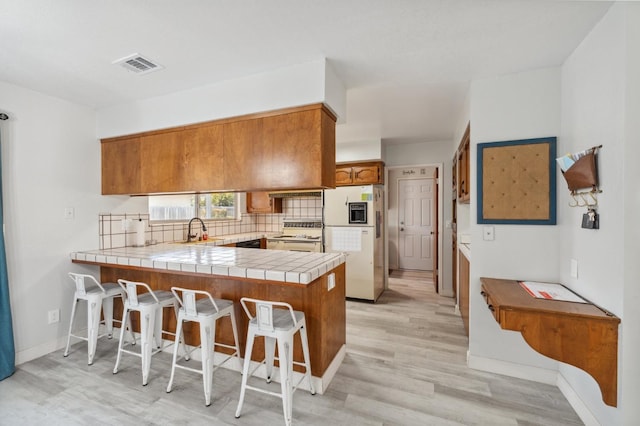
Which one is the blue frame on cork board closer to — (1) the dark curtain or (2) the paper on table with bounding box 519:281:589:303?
(2) the paper on table with bounding box 519:281:589:303

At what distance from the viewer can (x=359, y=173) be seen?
439cm

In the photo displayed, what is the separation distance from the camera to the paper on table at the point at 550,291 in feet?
6.07

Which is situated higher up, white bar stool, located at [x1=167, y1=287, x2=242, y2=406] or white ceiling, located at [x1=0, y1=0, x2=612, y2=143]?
white ceiling, located at [x1=0, y1=0, x2=612, y2=143]

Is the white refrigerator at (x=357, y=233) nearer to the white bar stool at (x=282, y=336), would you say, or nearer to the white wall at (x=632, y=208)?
the white bar stool at (x=282, y=336)

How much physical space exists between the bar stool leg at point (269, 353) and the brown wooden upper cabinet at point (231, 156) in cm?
119

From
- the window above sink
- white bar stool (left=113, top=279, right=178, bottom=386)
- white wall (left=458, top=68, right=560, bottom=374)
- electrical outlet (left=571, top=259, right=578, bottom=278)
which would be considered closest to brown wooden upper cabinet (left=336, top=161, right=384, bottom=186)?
the window above sink

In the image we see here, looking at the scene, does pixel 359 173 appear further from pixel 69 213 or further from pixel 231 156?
pixel 69 213

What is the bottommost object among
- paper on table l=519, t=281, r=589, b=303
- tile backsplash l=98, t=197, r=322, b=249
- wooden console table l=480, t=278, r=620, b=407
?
wooden console table l=480, t=278, r=620, b=407

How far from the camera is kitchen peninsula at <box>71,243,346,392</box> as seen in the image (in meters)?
2.02

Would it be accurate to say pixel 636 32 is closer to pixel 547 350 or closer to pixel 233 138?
pixel 547 350

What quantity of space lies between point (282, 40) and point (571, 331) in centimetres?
250

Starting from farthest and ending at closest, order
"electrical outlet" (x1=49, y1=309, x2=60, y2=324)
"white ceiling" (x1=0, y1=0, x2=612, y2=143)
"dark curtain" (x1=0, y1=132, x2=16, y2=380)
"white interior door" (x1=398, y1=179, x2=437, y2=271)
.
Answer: "white interior door" (x1=398, y1=179, x2=437, y2=271) → "electrical outlet" (x1=49, y1=309, x2=60, y2=324) → "dark curtain" (x1=0, y1=132, x2=16, y2=380) → "white ceiling" (x1=0, y1=0, x2=612, y2=143)

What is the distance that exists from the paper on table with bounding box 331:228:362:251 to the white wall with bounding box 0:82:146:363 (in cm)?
299

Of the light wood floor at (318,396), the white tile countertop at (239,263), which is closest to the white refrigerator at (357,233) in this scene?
the light wood floor at (318,396)
